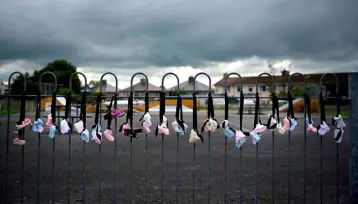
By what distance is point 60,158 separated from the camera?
7992mm

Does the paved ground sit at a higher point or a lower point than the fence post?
lower

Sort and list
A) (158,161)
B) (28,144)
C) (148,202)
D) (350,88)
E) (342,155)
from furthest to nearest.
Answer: (28,144)
(342,155)
(158,161)
(148,202)
(350,88)

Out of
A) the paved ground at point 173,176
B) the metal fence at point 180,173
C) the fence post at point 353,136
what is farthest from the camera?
the paved ground at point 173,176

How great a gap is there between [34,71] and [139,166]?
6283 centimetres

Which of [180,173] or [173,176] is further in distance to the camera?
[180,173]

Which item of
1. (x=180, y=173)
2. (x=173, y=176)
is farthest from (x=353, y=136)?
(x=180, y=173)

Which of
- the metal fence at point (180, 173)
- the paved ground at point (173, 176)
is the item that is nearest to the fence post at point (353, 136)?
the metal fence at point (180, 173)

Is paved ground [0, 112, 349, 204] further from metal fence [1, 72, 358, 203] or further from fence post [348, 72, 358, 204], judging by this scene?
fence post [348, 72, 358, 204]

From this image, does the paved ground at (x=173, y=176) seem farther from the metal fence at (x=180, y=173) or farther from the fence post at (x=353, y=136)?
the fence post at (x=353, y=136)

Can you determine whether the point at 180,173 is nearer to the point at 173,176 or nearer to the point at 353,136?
the point at 173,176

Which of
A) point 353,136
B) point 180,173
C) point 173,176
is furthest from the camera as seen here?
point 180,173

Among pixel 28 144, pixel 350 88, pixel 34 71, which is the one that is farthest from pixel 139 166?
pixel 34 71

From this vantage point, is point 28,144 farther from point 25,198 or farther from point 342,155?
point 342,155

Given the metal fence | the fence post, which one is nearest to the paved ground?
the metal fence
